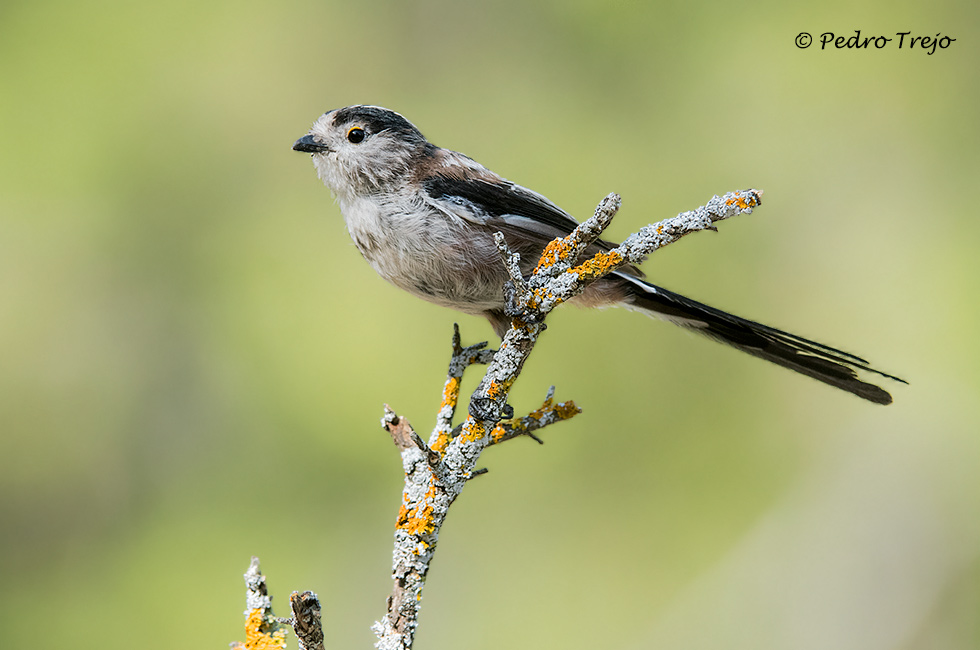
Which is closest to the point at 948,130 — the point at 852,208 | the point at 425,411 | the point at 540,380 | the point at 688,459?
the point at 852,208

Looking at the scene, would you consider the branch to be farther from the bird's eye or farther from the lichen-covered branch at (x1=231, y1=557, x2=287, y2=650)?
the bird's eye

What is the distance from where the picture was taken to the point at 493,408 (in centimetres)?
154

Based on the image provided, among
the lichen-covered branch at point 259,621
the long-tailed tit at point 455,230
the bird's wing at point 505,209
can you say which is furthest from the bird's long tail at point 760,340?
the lichen-covered branch at point 259,621

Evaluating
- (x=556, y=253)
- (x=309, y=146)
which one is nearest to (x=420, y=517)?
(x=556, y=253)

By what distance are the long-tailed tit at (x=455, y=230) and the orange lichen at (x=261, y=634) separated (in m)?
0.84

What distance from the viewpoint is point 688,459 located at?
4.23 metres

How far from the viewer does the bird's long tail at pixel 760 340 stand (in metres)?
1.84

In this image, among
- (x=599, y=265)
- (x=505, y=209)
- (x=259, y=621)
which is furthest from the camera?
(x=505, y=209)

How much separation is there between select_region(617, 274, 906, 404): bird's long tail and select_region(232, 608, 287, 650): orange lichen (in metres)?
1.17

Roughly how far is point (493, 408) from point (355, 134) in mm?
1000

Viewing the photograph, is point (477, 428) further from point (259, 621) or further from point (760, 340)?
point (760, 340)

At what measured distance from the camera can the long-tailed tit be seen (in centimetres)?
192

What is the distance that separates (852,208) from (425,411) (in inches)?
111

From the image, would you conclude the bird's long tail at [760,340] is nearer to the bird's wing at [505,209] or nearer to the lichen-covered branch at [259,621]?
the bird's wing at [505,209]
